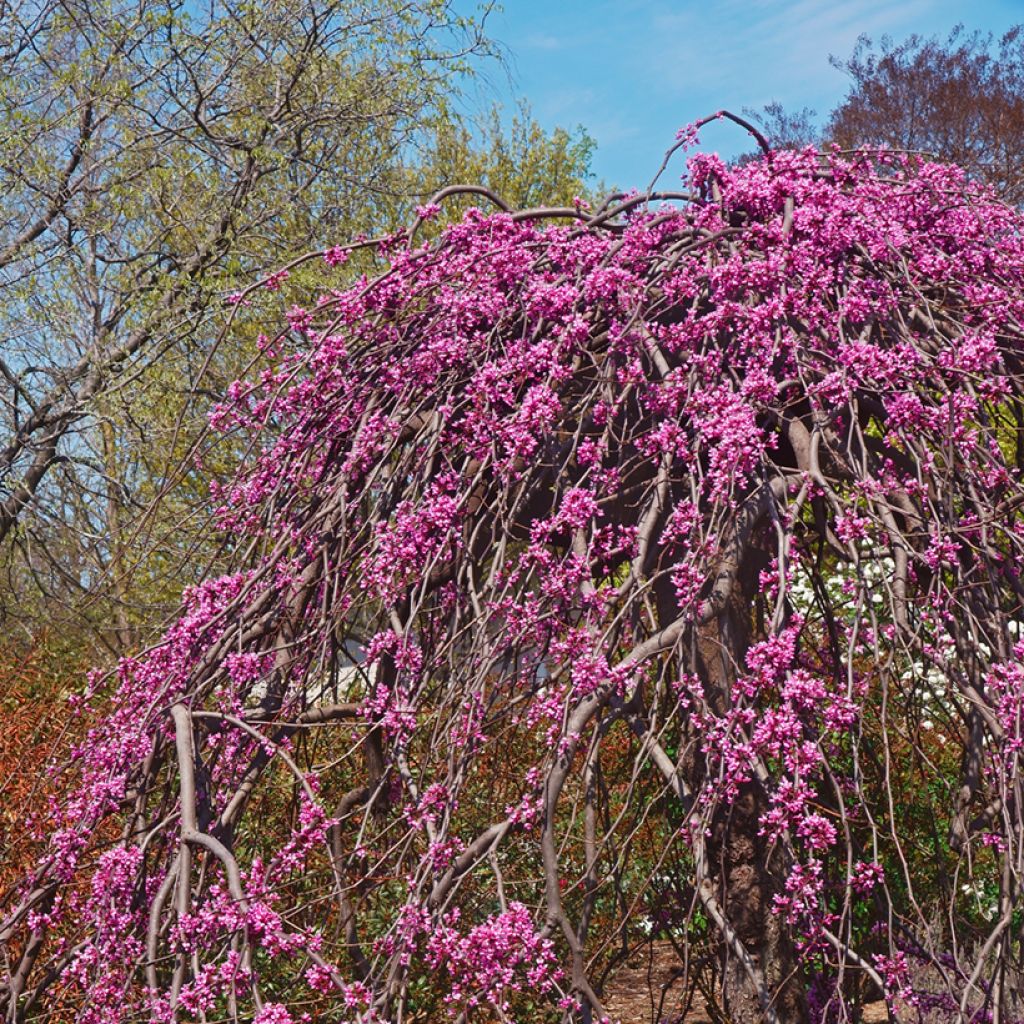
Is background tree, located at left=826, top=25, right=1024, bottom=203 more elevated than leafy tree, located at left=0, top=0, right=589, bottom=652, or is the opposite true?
background tree, located at left=826, top=25, right=1024, bottom=203

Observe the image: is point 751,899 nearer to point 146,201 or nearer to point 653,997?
point 653,997

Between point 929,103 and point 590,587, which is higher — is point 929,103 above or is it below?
above

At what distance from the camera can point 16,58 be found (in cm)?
→ 901

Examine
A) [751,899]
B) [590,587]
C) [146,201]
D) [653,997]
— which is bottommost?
[653,997]

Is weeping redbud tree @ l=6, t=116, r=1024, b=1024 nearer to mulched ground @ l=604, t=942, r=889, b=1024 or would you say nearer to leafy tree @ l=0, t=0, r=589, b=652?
mulched ground @ l=604, t=942, r=889, b=1024

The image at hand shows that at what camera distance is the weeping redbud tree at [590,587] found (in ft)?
6.31

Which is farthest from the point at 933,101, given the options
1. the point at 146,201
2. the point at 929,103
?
the point at 146,201

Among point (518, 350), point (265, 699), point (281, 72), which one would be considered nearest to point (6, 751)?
point (265, 699)

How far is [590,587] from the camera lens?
2098mm

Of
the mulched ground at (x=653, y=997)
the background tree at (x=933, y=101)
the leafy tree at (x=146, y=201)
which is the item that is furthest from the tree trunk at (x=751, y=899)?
the background tree at (x=933, y=101)

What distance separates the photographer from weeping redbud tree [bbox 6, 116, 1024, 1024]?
192 cm

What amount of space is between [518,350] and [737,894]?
1.46 m

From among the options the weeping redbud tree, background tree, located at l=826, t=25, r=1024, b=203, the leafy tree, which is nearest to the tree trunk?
the weeping redbud tree

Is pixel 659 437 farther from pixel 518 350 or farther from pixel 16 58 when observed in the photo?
pixel 16 58
